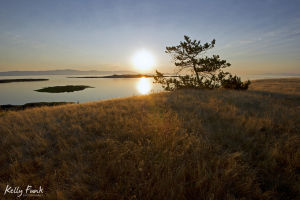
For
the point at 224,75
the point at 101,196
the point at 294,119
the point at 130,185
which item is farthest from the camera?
the point at 224,75

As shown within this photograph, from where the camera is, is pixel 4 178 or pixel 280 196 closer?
pixel 280 196

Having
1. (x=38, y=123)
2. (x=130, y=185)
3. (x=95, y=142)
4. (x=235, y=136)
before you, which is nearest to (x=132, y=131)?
(x=95, y=142)

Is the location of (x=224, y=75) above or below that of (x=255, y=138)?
above

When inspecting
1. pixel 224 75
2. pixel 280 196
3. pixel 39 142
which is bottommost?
pixel 280 196

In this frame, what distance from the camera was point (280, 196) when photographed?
6.70 feet

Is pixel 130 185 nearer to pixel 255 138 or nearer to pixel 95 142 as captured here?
pixel 95 142

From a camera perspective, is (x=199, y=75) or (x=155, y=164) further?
(x=199, y=75)

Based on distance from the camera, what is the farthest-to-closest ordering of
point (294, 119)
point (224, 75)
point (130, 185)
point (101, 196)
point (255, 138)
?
point (224, 75) → point (294, 119) → point (255, 138) → point (130, 185) → point (101, 196)

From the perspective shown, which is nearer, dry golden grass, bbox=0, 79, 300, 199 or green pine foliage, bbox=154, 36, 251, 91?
dry golden grass, bbox=0, 79, 300, 199

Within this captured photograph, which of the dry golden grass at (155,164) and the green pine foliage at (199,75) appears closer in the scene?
the dry golden grass at (155,164)

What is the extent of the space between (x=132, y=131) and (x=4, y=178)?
2808 millimetres

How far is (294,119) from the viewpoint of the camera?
189 inches

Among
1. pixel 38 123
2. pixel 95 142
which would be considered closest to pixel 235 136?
pixel 95 142

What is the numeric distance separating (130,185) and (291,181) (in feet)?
9.88
